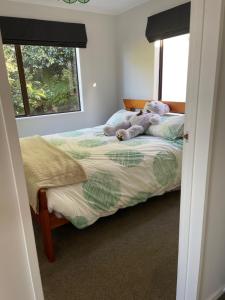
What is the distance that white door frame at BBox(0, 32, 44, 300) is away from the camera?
636 millimetres

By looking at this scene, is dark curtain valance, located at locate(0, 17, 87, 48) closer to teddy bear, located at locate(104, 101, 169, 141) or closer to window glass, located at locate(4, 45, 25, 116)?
window glass, located at locate(4, 45, 25, 116)

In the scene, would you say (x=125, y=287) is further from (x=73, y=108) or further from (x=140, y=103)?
(x=73, y=108)

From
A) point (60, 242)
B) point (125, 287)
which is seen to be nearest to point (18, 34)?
point (60, 242)

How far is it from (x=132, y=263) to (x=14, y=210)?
1.28 metres

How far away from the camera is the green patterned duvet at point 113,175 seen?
5.87ft

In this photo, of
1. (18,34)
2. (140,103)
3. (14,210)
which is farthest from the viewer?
(140,103)

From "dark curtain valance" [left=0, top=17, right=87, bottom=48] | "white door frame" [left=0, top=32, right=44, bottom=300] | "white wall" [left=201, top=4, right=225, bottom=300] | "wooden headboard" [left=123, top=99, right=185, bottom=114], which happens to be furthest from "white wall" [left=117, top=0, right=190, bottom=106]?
"white door frame" [left=0, top=32, right=44, bottom=300]

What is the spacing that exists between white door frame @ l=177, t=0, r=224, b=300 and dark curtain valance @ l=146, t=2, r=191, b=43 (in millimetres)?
2143

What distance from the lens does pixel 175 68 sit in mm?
3264

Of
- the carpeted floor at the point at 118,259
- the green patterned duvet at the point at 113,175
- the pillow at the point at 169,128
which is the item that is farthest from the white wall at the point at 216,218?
the pillow at the point at 169,128

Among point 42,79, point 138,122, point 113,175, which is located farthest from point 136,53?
point 113,175

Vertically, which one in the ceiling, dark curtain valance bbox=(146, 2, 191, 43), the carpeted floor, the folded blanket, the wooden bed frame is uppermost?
the ceiling

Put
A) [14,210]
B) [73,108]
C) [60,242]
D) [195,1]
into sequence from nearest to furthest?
[14,210]
[195,1]
[60,242]
[73,108]

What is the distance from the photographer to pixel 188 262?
1.22 meters
